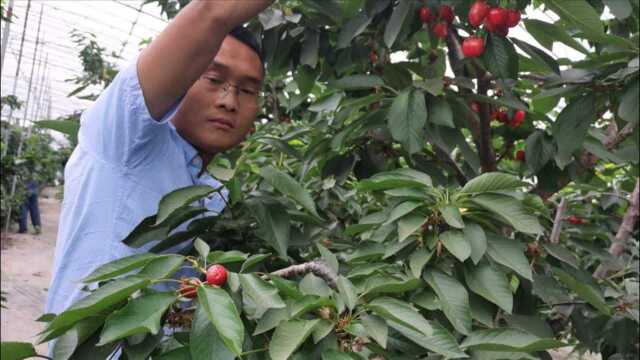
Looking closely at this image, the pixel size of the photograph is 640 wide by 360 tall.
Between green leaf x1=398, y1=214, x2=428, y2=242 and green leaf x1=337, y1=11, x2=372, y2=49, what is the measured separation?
62cm

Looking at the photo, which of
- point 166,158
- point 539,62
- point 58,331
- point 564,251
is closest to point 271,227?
point 166,158

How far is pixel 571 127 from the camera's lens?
1.50m

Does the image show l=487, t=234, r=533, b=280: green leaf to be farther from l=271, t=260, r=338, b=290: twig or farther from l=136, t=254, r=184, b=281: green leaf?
l=136, t=254, r=184, b=281: green leaf

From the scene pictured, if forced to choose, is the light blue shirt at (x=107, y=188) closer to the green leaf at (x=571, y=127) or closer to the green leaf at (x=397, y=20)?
the green leaf at (x=397, y=20)

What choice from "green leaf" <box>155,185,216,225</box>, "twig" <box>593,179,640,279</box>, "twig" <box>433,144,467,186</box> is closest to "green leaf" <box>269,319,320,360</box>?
"green leaf" <box>155,185,216,225</box>

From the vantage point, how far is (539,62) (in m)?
1.58

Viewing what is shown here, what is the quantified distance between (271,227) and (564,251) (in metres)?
0.64

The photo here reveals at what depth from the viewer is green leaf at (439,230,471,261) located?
37.8 inches

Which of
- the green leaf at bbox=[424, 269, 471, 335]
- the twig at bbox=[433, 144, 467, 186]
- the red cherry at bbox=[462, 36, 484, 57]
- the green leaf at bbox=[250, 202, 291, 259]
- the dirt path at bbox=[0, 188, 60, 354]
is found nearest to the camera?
the green leaf at bbox=[424, 269, 471, 335]

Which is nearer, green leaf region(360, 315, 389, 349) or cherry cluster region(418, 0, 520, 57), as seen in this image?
green leaf region(360, 315, 389, 349)

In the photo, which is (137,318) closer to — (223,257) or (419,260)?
(223,257)

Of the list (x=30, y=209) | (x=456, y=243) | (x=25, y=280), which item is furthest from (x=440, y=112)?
(x=30, y=209)

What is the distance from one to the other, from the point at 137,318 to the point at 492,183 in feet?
2.07

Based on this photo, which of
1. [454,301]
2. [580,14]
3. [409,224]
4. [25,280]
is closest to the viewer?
[454,301]
